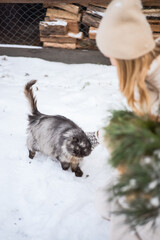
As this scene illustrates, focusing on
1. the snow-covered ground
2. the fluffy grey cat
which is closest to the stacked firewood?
the snow-covered ground

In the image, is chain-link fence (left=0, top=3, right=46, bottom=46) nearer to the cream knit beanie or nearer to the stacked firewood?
the stacked firewood

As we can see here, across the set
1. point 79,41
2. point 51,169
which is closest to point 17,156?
point 51,169

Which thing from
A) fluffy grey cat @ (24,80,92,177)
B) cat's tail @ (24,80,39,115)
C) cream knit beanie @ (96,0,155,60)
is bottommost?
fluffy grey cat @ (24,80,92,177)

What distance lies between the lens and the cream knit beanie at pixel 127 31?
1432 millimetres

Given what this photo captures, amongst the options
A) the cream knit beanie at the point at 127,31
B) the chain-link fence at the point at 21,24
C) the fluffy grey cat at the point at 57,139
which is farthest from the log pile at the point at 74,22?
the cream knit beanie at the point at 127,31

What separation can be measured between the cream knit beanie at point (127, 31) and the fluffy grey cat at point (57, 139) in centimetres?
141

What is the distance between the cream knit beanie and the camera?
143cm

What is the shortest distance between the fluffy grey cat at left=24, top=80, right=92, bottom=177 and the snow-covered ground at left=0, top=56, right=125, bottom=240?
165 mm

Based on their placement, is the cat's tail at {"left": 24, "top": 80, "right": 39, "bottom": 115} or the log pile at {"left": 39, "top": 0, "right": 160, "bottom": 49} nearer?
the cat's tail at {"left": 24, "top": 80, "right": 39, "bottom": 115}

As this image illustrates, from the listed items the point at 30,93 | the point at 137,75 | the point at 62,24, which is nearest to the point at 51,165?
the point at 30,93

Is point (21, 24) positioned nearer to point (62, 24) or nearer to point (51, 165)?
point (62, 24)

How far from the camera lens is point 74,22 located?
488cm

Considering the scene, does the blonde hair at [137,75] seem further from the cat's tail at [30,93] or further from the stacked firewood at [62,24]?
the stacked firewood at [62,24]

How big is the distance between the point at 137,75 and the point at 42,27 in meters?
3.87
